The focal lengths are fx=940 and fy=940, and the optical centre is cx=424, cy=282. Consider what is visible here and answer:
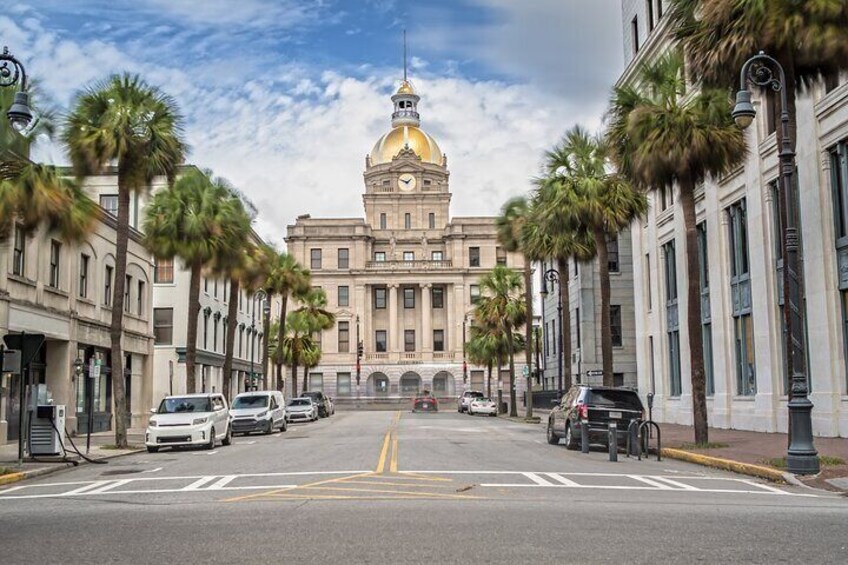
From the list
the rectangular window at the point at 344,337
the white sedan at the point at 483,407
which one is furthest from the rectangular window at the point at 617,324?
the rectangular window at the point at 344,337

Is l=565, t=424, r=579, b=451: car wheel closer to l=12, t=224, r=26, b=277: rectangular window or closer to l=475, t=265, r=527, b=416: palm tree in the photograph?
l=12, t=224, r=26, b=277: rectangular window

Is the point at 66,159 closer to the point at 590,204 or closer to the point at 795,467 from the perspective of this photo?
the point at 590,204

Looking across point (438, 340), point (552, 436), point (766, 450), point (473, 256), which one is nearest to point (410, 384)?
point (438, 340)

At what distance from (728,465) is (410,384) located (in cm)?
8519

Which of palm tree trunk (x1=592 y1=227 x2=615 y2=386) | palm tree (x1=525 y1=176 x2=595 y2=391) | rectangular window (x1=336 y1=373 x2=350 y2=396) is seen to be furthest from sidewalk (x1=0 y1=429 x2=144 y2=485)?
rectangular window (x1=336 y1=373 x2=350 y2=396)

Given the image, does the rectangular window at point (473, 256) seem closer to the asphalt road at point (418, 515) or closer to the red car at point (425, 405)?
the red car at point (425, 405)

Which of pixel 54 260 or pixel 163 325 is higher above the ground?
pixel 54 260

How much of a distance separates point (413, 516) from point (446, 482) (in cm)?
450

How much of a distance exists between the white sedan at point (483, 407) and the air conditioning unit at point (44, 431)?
141 feet

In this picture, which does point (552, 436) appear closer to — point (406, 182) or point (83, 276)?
point (83, 276)

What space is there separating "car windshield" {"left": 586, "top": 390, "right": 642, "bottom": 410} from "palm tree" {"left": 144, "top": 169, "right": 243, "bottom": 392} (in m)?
17.2

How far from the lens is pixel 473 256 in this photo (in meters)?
108

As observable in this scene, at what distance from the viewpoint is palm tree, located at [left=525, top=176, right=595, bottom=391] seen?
33.6m

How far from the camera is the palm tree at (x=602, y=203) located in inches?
1259
